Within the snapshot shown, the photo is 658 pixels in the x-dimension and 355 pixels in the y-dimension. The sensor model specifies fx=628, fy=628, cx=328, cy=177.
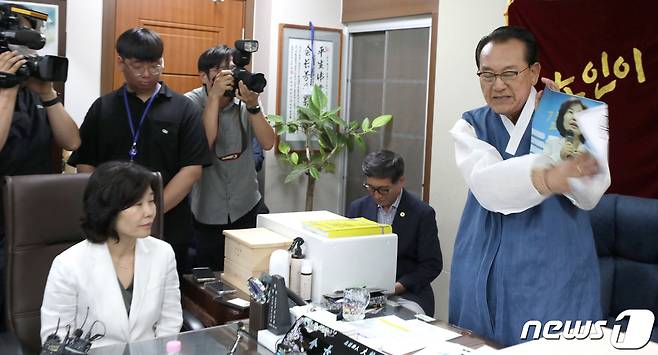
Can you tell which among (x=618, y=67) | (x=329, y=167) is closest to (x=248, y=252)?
(x=618, y=67)

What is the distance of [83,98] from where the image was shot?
3715 mm

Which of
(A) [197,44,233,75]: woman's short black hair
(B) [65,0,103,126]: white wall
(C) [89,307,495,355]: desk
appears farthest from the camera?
(B) [65,0,103,126]: white wall

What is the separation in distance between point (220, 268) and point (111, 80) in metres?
1.50

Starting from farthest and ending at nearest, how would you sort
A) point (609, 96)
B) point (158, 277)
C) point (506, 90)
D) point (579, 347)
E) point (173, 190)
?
point (609, 96) → point (173, 190) → point (158, 277) → point (506, 90) → point (579, 347)

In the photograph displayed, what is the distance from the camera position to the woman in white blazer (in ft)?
5.85

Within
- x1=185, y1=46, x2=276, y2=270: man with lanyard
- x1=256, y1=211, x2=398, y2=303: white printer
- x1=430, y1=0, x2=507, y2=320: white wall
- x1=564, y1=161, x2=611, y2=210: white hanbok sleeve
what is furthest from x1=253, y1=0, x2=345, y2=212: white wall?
x1=564, y1=161, x2=611, y2=210: white hanbok sleeve

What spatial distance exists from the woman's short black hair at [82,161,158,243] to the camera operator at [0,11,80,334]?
22.8 inches

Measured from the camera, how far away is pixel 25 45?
7.58ft

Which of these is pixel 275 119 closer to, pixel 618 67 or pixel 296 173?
pixel 296 173

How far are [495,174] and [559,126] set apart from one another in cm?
17

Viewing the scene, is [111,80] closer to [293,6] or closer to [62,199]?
[293,6]

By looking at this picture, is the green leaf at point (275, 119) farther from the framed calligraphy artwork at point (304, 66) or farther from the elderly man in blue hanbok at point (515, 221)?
the elderly man in blue hanbok at point (515, 221)

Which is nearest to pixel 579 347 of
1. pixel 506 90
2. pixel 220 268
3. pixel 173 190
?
pixel 506 90
